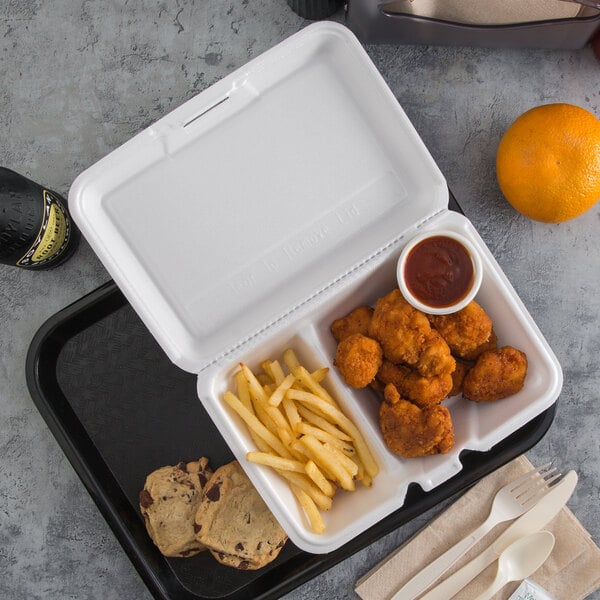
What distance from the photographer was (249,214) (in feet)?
5.03

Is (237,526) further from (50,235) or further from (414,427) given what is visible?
(50,235)

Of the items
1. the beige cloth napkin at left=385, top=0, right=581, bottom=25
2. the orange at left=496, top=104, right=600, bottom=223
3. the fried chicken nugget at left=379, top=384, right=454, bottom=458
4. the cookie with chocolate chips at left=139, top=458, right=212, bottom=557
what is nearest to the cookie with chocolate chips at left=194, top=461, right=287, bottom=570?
the cookie with chocolate chips at left=139, top=458, right=212, bottom=557

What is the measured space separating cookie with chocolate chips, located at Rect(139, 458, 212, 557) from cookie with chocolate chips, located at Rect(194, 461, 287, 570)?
0.14 ft

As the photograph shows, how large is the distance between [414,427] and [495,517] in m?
0.48

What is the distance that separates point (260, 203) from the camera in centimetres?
153

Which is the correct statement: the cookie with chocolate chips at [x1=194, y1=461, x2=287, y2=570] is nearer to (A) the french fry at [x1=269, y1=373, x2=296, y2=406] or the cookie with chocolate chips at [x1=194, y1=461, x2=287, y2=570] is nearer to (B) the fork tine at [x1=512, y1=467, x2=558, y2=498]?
(A) the french fry at [x1=269, y1=373, x2=296, y2=406]

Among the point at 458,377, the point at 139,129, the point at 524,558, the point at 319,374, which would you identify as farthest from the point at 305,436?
the point at 139,129

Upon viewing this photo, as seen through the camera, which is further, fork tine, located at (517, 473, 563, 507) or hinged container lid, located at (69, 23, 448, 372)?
fork tine, located at (517, 473, 563, 507)

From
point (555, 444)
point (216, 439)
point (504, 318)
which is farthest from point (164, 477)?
point (555, 444)

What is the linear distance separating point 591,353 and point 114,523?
Answer: 1315 mm

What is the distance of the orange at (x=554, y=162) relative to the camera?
1.54m

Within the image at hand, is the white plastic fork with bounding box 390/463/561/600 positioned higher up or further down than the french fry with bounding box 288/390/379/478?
further down

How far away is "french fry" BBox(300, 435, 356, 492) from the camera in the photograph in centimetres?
144

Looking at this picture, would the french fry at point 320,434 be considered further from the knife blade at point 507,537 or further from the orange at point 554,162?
the orange at point 554,162
